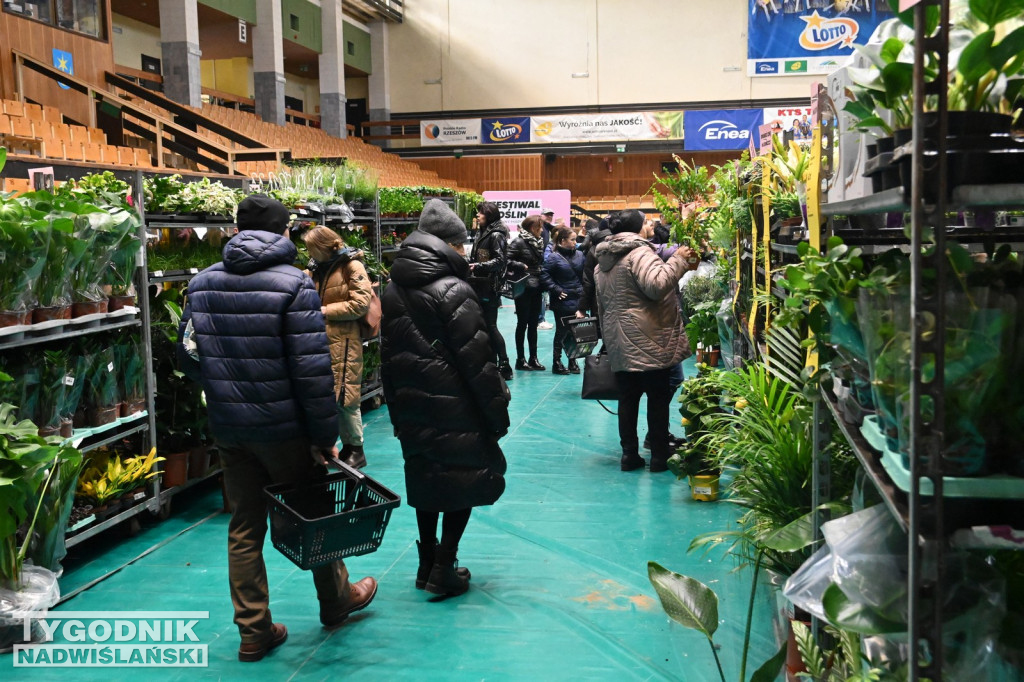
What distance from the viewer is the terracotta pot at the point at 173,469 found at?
15.9 ft

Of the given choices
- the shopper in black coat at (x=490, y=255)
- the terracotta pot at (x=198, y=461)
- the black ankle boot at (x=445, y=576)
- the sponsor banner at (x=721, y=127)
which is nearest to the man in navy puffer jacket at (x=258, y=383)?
the black ankle boot at (x=445, y=576)

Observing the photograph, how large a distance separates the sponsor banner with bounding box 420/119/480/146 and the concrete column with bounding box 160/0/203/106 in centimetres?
853

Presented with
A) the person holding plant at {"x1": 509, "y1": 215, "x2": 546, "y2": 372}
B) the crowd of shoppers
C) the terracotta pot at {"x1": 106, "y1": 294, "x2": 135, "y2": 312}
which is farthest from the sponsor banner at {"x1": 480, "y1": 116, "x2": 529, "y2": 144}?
the crowd of shoppers

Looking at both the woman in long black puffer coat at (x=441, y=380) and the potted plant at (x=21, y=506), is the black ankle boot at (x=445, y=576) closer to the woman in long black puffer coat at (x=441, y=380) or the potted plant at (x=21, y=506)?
the woman in long black puffer coat at (x=441, y=380)

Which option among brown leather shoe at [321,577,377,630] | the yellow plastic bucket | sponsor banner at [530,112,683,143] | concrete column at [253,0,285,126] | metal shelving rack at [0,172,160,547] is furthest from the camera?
sponsor banner at [530,112,683,143]

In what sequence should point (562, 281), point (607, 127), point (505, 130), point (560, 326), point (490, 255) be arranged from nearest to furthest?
point (490, 255) → point (562, 281) → point (560, 326) → point (607, 127) → point (505, 130)

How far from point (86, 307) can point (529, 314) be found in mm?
5339

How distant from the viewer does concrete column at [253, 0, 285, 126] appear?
18047mm

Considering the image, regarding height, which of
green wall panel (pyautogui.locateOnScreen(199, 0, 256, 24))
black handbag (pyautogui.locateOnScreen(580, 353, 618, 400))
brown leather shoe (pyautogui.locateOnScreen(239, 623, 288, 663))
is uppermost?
green wall panel (pyautogui.locateOnScreen(199, 0, 256, 24))

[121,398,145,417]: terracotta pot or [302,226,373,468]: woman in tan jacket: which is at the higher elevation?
[302,226,373,468]: woman in tan jacket

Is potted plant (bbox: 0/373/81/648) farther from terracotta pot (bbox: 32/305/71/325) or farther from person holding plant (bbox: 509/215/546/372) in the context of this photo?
person holding plant (bbox: 509/215/546/372)

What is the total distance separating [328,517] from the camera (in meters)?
3.04

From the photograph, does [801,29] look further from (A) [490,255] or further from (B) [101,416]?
(B) [101,416]

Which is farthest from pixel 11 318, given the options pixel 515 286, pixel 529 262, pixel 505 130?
pixel 505 130
